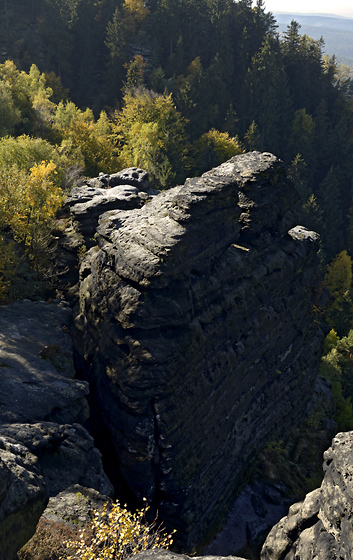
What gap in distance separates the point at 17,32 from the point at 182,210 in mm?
95475

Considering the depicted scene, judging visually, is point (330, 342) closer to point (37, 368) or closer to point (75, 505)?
point (37, 368)

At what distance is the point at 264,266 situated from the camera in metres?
36.0

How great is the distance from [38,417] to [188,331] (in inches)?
419

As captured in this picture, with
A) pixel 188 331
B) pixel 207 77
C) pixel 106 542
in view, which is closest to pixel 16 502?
→ pixel 106 542

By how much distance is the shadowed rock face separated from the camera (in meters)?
26.8

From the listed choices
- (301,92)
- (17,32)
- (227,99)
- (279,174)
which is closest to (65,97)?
(17,32)

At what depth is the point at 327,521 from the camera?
17.2 m

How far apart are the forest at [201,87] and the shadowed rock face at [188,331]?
3968cm

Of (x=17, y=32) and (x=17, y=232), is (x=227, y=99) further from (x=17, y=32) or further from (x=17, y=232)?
(x=17, y=232)

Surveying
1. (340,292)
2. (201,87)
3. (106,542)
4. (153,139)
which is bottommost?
(340,292)

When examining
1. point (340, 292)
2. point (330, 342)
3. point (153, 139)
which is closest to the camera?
point (153, 139)

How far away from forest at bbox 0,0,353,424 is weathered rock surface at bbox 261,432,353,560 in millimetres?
55405

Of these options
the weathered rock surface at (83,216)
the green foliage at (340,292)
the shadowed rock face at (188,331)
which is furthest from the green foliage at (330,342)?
the weathered rock surface at (83,216)

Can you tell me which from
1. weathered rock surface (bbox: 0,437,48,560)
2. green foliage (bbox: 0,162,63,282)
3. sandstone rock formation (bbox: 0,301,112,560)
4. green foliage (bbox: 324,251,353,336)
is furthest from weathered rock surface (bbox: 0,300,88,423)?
green foliage (bbox: 324,251,353,336)
